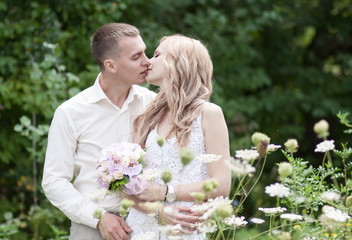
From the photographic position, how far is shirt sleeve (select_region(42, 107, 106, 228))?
9.77 feet

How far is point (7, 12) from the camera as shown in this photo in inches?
218

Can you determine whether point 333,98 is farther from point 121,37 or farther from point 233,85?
point 121,37

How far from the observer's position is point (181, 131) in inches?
110

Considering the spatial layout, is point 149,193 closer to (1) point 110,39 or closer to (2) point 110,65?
(2) point 110,65

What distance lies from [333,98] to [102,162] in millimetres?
5202

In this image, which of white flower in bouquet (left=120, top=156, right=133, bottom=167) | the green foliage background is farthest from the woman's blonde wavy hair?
the green foliage background

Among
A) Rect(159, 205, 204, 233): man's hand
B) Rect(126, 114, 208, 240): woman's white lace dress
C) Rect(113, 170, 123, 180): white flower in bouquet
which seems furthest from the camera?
Rect(126, 114, 208, 240): woman's white lace dress

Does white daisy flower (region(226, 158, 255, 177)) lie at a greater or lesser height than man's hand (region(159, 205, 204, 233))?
greater

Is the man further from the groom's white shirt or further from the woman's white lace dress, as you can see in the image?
the woman's white lace dress

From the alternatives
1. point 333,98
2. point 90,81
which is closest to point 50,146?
point 90,81

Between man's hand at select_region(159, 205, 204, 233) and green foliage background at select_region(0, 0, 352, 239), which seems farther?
green foliage background at select_region(0, 0, 352, 239)

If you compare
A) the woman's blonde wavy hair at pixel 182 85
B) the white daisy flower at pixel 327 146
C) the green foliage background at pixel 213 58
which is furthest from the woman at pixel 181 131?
the green foliage background at pixel 213 58

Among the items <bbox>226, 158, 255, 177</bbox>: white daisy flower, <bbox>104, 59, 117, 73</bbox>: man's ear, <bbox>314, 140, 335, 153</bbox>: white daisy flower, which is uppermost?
<bbox>104, 59, 117, 73</bbox>: man's ear

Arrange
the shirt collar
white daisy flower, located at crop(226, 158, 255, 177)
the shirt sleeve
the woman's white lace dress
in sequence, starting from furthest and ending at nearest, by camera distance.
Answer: the shirt collar → the shirt sleeve → the woman's white lace dress → white daisy flower, located at crop(226, 158, 255, 177)
